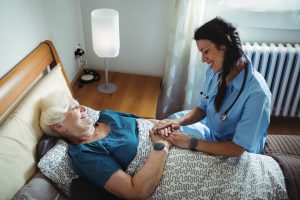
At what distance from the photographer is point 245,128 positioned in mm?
1411

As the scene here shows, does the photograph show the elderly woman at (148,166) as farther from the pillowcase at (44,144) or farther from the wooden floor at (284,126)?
the wooden floor at (284,126)

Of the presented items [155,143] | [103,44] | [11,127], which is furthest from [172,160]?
[103,44]

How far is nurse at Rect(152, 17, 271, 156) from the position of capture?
4.54 feet

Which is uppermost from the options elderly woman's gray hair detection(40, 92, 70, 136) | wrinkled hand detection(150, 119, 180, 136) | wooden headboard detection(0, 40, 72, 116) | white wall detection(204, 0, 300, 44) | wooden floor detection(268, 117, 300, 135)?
white wall detection(204, 0, 300, 44)

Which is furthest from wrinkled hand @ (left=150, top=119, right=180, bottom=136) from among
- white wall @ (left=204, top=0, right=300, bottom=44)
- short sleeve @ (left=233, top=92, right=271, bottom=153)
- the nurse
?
white wall @ (left=204, top=0, right=300, bottom=44)

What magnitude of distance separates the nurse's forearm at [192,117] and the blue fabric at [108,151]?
0.32 metres

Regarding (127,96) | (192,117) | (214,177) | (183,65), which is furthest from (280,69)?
(214,177)

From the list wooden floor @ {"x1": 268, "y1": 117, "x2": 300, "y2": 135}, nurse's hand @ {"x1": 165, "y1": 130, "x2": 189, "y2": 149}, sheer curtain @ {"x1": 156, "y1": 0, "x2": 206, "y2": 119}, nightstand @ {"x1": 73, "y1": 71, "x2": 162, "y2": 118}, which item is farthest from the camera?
wooden floor @ {"x1": 268, "y1": 117, "x2": 300, "y2": 135}

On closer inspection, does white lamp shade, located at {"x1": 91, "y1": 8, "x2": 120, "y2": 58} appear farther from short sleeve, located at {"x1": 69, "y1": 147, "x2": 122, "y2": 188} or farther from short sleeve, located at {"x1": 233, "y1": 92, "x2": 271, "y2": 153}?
short sleeve, located at {"x1": 233, "y1": 92, "x2": 271, "y2": 153}

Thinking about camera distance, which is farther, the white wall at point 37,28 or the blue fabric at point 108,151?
the white wall at point 37,28

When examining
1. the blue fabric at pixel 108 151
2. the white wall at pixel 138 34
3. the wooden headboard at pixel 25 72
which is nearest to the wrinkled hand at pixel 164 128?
the blue fabric at pixel 108 151

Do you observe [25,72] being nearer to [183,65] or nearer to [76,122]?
[76,122]

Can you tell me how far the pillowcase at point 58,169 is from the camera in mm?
1304

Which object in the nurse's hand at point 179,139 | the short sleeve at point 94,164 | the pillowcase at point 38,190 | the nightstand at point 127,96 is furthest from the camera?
the nightstand at point 127,96
